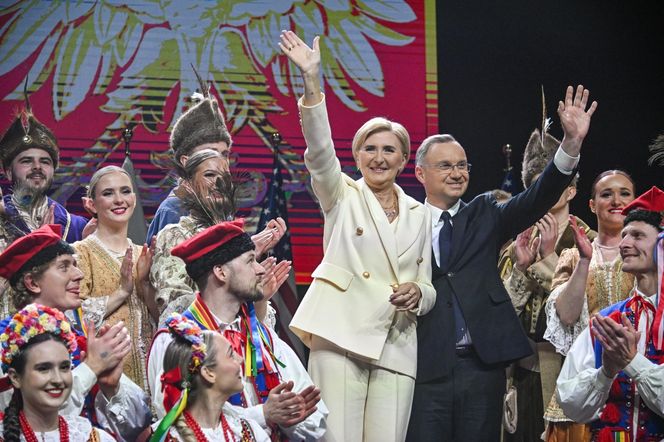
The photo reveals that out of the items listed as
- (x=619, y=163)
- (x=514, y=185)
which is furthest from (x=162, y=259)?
(x=619, y=163)

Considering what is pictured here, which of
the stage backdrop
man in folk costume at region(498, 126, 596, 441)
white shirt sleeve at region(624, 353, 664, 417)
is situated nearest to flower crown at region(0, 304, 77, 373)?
white shirt sleeve at region(624, 353, 664, 417)

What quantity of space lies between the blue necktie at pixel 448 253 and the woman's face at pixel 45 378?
173 cm

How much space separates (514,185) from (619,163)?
110 centimetres

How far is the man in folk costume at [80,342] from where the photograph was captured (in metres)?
3.58

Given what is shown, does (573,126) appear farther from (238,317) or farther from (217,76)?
(217,76)

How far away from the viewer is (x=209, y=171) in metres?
4.70

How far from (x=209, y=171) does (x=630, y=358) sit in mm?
1970

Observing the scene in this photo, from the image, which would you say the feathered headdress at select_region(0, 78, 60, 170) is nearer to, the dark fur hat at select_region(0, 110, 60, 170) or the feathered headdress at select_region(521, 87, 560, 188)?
the dark fur hat at select_region(0, 110, 60, 170)

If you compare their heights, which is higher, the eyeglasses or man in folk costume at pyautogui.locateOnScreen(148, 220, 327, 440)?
the eyeglasses

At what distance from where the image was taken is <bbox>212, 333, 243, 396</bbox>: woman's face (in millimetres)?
3500

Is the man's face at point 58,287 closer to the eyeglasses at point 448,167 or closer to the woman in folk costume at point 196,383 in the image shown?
the woman in folk costume at point 196,383

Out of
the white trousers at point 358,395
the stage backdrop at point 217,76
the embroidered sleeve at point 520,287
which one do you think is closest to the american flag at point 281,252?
the stage backdrop at point 217,76

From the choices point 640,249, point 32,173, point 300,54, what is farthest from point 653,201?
point 32,173

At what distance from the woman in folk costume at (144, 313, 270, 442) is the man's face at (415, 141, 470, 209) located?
5.05 ft
